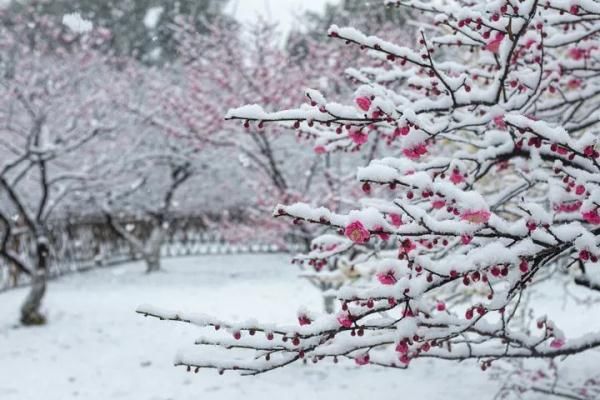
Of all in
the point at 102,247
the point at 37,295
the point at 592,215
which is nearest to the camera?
the point at 592,215

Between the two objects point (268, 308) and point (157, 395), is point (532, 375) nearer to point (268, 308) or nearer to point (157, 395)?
point (157, 395)

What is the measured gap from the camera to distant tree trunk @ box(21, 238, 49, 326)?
9.72 meters

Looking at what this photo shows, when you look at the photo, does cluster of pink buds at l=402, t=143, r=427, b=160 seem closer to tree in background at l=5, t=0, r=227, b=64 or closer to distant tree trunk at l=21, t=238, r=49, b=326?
distant tree trunk at l=21, t=238, r=49, b=326

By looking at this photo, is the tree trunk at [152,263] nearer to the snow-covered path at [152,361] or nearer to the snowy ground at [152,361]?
the snowy ground at [152,361]

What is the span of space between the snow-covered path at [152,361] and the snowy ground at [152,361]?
1 centimetres

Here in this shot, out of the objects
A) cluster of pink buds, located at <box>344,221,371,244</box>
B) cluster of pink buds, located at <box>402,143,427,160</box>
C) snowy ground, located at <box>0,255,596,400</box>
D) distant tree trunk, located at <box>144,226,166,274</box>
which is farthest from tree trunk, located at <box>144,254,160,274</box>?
cluster of pink buds, located at <box>344,221,371,244</box>

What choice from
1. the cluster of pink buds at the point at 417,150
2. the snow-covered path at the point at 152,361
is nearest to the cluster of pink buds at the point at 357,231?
the cluster of pink buds at the point at 417,150

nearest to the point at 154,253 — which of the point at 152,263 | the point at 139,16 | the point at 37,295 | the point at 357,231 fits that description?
the point at 152,263

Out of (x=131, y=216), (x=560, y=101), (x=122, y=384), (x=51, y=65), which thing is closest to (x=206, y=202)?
(x=131, y=216)

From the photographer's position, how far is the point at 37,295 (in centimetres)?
982

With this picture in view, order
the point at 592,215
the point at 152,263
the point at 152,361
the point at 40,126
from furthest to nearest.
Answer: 1. the point at 152,263
2. the point at 40,126
3. the point at 152,361
4. the point at 592,215

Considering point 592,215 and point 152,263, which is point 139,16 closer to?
point 152,263

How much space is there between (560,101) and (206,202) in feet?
64.4

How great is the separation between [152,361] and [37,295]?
10.3 ft
